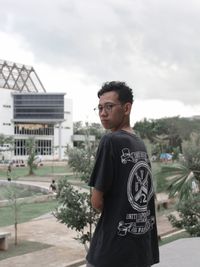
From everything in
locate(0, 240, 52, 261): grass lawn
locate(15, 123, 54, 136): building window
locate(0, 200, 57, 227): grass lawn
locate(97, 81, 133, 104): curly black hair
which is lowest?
locate(0, 200, 57, 227): grass lawn

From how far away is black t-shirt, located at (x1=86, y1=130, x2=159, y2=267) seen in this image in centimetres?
214

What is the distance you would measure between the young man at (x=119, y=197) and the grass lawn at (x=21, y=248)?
7.31 m

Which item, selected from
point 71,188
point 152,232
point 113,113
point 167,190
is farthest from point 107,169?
point 167,190

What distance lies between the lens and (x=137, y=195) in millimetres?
2217

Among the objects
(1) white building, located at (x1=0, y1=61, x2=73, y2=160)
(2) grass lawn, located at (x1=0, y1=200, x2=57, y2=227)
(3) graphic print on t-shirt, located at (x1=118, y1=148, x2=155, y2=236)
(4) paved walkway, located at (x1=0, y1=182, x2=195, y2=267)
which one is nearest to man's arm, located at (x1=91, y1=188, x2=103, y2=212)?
(3) graphic print on t-shirt, located at (x1=118, y1=148, x2=155, y2=236)

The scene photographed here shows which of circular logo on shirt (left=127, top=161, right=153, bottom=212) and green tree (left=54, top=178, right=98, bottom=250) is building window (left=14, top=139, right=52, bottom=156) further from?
circular logo on shirt (left=127, top=161, right=153, bottom=212)

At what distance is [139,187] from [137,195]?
0.04 metres

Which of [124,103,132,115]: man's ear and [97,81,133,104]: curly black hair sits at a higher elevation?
[97,81,133,104]: curly black hair

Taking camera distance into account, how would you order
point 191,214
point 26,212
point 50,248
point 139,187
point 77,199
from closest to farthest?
point 139,187 → point 77,199 → point 191,214 → point 50,248 → point 26,212

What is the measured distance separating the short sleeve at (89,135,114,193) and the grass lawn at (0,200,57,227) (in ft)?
39.7

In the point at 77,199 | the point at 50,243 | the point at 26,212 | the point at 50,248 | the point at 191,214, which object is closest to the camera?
the point at 77,199

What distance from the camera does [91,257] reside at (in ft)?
7.21

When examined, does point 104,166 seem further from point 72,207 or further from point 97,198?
point 72,207

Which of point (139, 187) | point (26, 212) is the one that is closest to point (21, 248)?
point (26, 212)
